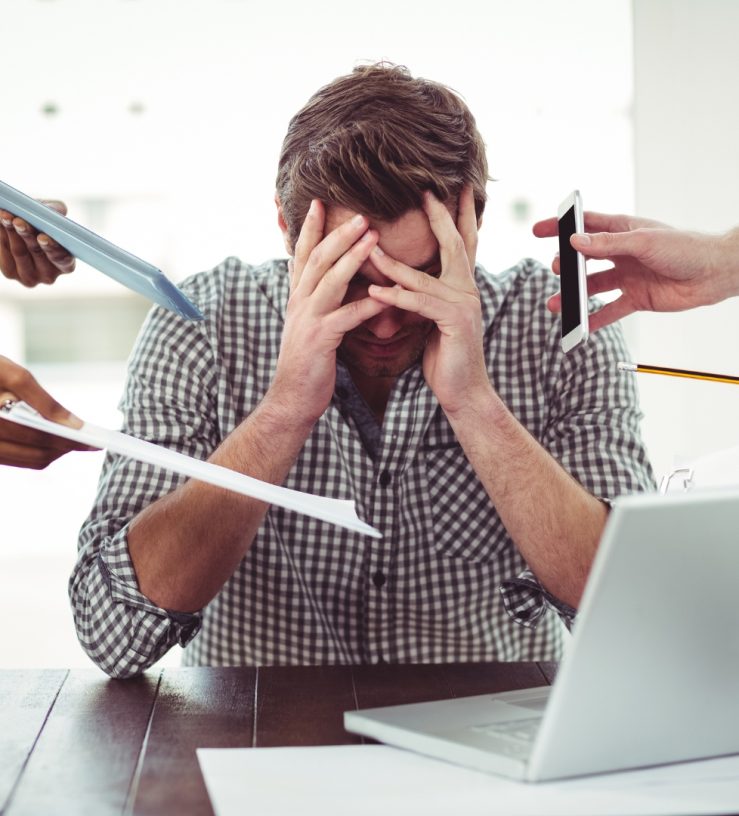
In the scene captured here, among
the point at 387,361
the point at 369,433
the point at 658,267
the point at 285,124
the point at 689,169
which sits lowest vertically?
the point at 369,433

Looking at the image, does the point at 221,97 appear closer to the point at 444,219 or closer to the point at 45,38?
the point at 45,38

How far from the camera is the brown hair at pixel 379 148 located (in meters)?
1.17

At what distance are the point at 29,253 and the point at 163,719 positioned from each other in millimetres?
569

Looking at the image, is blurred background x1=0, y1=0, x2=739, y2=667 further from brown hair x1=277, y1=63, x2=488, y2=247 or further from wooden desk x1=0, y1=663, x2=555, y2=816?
wooden desk x1=0, y1=663, x2=555, y2=816

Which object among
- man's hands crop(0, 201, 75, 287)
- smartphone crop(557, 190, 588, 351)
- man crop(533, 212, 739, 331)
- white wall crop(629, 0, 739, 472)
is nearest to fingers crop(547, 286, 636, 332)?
man crop(533, 212, 739, 331)

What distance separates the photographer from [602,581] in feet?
1.79

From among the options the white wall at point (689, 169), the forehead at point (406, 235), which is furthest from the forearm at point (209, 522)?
the white wall at point (689, 169)

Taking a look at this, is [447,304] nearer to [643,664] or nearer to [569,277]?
[569,277]

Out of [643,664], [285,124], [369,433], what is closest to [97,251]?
[369,433]

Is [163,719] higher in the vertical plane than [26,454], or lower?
lower

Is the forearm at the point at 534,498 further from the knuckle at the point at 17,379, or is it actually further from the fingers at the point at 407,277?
the knuckle at the point at 17,379

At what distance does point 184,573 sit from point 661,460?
1.92 meters

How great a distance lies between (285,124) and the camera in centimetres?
423

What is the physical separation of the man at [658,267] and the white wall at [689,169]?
1247 mm
